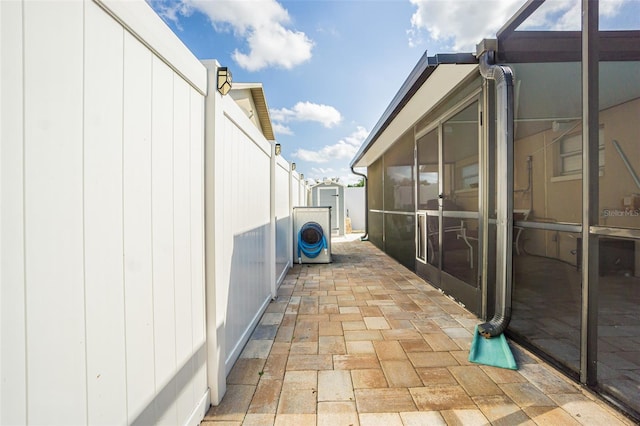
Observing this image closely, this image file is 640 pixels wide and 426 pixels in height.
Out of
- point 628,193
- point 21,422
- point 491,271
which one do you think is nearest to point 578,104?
point 628,193

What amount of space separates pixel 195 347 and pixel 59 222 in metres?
0.96

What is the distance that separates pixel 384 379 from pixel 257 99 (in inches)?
236

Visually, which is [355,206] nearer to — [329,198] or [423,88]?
[329,198]

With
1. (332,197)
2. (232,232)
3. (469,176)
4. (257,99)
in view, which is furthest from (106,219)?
(332,197)

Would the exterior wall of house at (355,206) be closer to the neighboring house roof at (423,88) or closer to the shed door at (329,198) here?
the shed door at (329,198)

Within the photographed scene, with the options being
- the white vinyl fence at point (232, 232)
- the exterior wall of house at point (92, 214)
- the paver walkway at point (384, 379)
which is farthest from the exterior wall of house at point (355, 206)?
the exterior wall of house at point (92, 214)

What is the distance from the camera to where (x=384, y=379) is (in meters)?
1.81

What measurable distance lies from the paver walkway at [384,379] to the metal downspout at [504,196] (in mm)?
222

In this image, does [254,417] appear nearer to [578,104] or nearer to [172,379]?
[172,379]

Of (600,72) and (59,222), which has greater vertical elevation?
(600,72)

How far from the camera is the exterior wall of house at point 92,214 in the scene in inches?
23.5

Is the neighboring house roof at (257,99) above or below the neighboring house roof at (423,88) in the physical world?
above

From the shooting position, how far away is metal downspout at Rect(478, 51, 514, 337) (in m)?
2.26

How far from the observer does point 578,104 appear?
6.01ft
